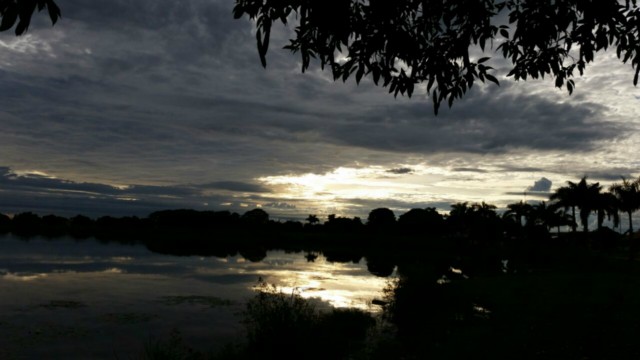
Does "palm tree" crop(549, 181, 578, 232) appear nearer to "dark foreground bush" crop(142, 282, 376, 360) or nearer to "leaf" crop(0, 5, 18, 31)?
"dark foreground bush" crop(142, 282, 376, 360)

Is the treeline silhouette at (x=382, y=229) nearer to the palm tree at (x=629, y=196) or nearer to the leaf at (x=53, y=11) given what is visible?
the palm tree at (x=629, y=196)

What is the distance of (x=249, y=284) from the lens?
4016 centimetres

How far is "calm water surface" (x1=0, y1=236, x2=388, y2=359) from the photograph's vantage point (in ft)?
64.4

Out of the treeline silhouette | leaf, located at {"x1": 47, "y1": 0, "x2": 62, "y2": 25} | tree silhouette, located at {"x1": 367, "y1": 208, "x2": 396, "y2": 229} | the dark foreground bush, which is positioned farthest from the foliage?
tree silhouette, located at {"x1": 367, "y1": 208, "x2": 396, "y2": 229}

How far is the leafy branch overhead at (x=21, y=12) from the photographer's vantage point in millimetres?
3246

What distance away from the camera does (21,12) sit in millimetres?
3373

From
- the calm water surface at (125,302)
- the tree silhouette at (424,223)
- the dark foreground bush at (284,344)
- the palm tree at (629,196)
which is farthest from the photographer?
the tree silhouette at (424,223)

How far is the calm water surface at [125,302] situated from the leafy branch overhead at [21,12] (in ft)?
56.2

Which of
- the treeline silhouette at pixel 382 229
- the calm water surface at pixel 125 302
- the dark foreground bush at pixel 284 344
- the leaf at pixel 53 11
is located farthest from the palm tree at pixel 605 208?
the leaf at pixel 53 11

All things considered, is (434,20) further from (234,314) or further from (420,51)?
(234,314)

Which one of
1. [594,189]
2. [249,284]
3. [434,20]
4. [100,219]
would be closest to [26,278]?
[249,284]

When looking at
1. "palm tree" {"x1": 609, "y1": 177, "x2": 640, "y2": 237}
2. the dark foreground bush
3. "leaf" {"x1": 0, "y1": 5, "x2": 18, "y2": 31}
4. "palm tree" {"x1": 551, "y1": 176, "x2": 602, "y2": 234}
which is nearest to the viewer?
"leaf" {"x1": 0, "y1": 5, "x2": 18, "y2": 31}

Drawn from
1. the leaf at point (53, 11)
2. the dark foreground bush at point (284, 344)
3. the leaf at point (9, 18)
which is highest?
the leaf at point (53, 11)

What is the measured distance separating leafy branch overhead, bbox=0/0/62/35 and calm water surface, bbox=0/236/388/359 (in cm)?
1714
